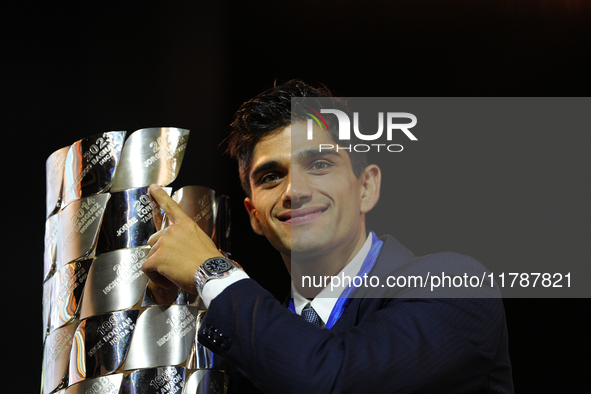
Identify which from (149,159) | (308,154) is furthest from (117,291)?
(308,154)

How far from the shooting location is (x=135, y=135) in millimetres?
1347

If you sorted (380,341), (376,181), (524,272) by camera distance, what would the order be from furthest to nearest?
1. (524,272)
2. (376,181)
3. (380,341)

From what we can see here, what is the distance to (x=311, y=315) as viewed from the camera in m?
1.50

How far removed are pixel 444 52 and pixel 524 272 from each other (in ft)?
3.36

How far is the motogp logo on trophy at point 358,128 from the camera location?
1611 mm

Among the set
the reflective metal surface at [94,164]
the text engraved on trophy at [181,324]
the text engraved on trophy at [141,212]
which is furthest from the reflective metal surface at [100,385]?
the reflective metal surface at [94,164]

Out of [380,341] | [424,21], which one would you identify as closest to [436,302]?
[380,341]

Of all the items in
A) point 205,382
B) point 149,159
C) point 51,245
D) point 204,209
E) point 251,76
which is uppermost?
point 251,76

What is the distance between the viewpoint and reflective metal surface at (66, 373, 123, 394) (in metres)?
1.22

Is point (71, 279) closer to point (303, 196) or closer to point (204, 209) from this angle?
point (204, 209)

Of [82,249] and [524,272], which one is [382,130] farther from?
[82,249]

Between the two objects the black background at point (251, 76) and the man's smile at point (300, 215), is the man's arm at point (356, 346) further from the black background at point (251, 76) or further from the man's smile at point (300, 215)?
the black background at point (251, 76)

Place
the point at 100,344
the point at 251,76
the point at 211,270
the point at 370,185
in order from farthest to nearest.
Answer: the point at 251,76, the point at 370,185, the point at 100,344, the point at 211,270

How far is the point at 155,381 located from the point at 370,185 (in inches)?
35.7
